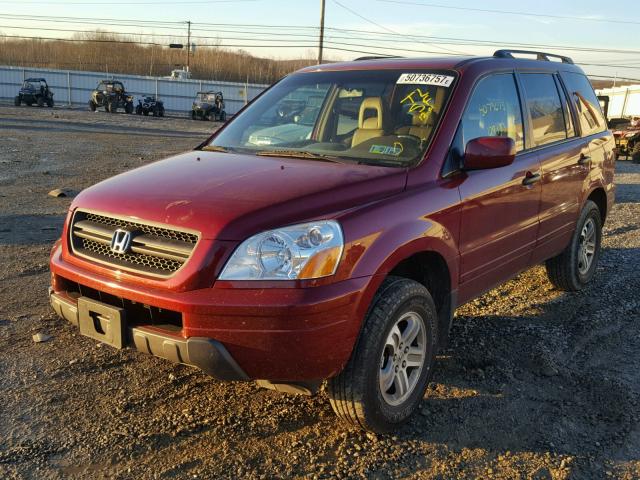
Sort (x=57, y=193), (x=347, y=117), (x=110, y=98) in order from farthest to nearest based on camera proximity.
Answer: (x=110, y=98), (x=57, y=193), (x=347, y=117)

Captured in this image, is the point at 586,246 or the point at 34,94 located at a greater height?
the point at 586,246

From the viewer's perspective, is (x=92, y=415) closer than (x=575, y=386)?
Yes

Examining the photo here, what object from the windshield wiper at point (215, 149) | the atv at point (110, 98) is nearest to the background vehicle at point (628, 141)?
the windshield wiper at point (215, 149)

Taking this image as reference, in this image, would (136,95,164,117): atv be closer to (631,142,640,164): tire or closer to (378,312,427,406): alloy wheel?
(631,142,640,164): tire

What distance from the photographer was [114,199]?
3039 millimetres

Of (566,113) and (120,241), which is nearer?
(120,241)

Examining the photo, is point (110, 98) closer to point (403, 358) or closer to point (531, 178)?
point (531, 178)

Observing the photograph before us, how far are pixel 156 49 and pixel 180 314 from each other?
8329 cm

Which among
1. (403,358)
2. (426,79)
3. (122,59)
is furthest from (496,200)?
(122,59)

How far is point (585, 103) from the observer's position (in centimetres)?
545

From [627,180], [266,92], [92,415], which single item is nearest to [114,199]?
[92,415]

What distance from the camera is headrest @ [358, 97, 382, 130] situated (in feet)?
12.3

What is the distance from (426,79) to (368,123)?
0.46 meters

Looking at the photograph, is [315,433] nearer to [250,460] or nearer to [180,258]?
[250,460]
